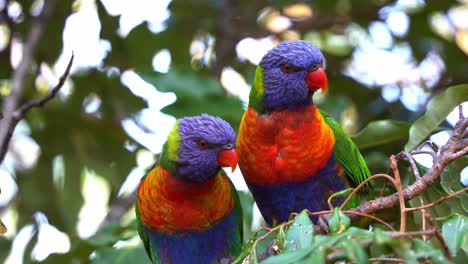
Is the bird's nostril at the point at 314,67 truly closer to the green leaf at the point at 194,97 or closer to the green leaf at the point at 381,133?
the green leaf at the point at 381,133

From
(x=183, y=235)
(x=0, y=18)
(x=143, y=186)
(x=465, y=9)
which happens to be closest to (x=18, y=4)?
(x=0, y=18)

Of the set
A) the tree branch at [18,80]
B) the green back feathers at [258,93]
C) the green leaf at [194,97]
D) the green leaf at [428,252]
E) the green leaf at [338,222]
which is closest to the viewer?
the green leaf at [428,252]

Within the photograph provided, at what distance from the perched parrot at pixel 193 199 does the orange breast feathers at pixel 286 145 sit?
0.48ft

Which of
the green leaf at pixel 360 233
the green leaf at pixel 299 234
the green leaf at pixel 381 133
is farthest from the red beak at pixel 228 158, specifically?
the green leaf at pixel 360 233

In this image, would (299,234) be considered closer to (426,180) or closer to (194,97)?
(426,180)

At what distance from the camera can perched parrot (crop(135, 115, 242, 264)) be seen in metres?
2.72

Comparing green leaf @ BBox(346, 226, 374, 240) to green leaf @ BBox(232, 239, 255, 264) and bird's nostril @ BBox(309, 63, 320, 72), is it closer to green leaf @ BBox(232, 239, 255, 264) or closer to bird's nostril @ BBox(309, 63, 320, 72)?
green leaf @ BBox(232, 239, 255, 264)

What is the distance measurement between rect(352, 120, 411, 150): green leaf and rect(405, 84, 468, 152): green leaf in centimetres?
26

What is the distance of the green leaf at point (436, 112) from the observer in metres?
2.49

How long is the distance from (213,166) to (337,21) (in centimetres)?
173

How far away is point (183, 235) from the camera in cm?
290

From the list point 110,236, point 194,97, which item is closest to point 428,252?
point 194,97

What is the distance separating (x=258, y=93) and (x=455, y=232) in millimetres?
1431

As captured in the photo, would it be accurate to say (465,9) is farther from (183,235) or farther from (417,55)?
(183,235)
